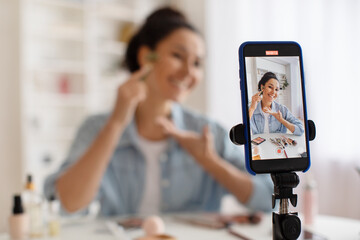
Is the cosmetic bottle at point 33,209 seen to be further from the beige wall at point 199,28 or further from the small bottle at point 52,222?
the beige wall at point 199,28

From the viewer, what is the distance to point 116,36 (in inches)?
129

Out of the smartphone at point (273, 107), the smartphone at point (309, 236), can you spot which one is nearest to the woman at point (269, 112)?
the smartphone at point (273, 107)

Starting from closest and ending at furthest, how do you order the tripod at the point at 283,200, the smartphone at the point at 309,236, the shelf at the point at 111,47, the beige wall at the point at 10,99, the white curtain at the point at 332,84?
1. the tripod at the point at 283,200
2. the smartphone at the point at 309,236
3. the white curtain at the point at 332,84
4. the beige wall at the point at 10,99
5. the shelf at the point at 111,47

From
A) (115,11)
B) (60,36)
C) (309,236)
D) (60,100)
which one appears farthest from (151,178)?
(115,11)

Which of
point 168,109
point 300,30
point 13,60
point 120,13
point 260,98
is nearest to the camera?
point 260,98

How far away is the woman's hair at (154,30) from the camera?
4.52ft

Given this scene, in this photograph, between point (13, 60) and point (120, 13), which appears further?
point (120, 13)

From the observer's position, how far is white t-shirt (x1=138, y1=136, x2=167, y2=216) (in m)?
1.34

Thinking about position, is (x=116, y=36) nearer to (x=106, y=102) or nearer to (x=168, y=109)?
(x=106, y=102)

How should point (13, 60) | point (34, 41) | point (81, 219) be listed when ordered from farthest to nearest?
point (34, 41) → point (13, 60) → point (81, 219)

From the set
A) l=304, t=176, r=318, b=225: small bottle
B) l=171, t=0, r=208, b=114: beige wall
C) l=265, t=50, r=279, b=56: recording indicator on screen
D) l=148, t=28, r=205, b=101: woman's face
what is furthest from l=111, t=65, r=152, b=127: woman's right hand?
l=171, t=0, r=208, b=114: beige wall

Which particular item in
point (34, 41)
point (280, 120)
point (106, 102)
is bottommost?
point (280, 120)

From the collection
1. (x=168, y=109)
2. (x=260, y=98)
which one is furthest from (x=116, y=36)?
(x=260, y=98)

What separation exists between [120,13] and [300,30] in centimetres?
161
